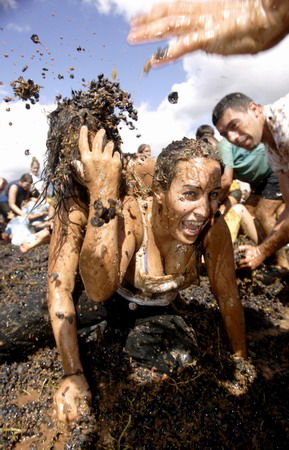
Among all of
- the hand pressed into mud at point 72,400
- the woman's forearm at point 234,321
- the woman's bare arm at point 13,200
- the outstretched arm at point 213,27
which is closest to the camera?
the outstretched arm at point 213,27

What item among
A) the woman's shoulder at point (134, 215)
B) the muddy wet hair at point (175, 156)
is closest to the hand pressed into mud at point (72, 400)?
the woman's shoulder at point (134, 215)

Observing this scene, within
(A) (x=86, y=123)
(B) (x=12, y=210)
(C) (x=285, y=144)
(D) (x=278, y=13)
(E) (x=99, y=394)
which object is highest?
(D) (x=278, y=13)

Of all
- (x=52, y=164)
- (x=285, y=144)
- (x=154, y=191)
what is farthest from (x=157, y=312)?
(x=285, y=144)

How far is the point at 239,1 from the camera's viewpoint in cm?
137

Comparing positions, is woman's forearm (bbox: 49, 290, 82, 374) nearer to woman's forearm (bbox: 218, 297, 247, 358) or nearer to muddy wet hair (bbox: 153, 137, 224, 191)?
muddy wet hair (bbox: 153, 137, 224, 191)

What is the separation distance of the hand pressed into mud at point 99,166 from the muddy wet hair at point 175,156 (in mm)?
391

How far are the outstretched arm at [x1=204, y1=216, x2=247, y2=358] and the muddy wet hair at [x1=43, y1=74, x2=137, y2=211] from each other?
1027 mm

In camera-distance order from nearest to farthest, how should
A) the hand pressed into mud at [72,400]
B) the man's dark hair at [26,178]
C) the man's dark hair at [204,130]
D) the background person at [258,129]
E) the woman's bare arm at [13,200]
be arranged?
the hand pressed into mud at [72,400], the background person at [258,129], the man's dark hair at [204,130], the woman's bare arm at [13,200], the man's dark hair at [26,178]

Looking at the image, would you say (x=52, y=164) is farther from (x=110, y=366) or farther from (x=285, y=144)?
(x=285, y=144)

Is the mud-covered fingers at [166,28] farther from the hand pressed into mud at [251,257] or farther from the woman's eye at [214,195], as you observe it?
the hand pressed into mud at [251,257]

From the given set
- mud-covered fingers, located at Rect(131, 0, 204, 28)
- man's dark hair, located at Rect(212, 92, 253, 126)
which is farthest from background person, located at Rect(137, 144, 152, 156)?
mud-covered fingers, located at Rect(131, 0, 204, 28)

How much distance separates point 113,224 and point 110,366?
1420mm

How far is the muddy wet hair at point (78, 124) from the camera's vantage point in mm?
2482

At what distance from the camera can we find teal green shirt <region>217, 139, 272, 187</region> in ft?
16.6
